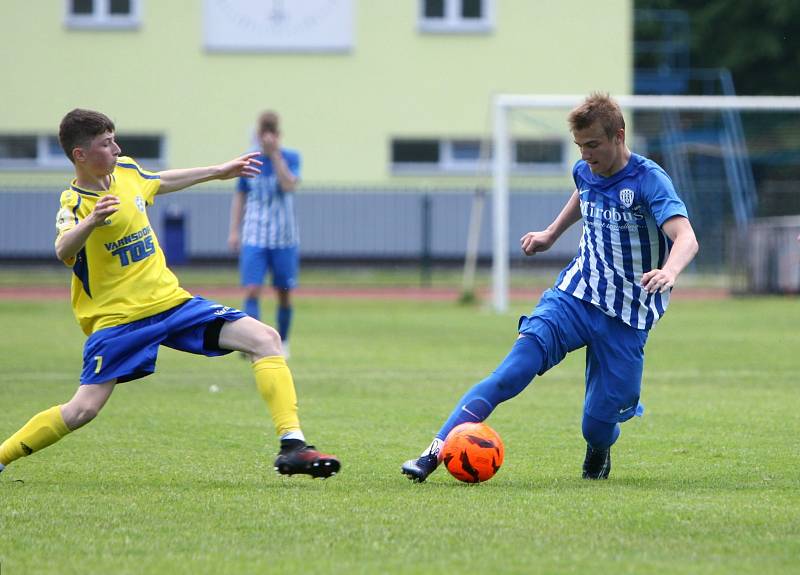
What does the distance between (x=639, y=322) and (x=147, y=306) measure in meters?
2.23

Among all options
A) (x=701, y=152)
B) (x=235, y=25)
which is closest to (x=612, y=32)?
(x=701, y=152)

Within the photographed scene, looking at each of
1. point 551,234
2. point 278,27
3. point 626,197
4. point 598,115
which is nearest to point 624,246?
point 626,197

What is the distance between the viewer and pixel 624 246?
6.36 meters

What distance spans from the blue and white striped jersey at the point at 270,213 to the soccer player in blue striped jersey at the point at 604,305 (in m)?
6.83

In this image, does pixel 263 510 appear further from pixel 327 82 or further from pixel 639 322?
pixel 327 82

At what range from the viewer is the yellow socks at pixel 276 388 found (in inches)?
245

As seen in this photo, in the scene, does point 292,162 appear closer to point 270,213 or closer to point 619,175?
point 270,213

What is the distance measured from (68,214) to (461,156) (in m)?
23.6

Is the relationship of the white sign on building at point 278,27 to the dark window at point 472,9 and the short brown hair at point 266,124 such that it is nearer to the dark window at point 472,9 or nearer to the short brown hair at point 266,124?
the dark window at point 472,9

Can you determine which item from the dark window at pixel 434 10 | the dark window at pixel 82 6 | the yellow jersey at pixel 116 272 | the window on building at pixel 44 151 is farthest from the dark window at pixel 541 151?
the yellow jersey at pixel 116 272

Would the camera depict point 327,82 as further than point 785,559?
Yes

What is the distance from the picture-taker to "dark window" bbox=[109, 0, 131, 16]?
28962mm

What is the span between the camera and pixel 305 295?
24359 mm

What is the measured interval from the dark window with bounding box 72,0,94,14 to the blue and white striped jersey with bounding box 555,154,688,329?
2420 cm
